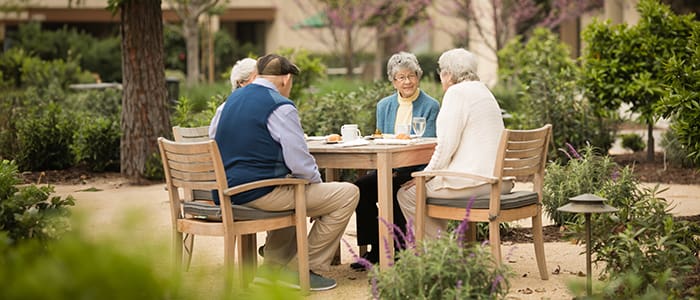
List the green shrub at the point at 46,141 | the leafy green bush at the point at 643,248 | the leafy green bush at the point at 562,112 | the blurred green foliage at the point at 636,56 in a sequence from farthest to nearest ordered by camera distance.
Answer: the leafy green bush at the point at 562,112
the green shrub at the point at 46,141
the blurred green foliage at the point at 636,56
the leafy green bush at the point at 643,248

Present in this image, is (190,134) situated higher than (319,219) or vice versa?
(190,134)

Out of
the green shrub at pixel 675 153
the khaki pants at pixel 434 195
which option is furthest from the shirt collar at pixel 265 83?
the green shrub at pixel 675 153

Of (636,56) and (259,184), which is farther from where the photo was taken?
(636,56)

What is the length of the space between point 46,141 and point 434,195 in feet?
21.8

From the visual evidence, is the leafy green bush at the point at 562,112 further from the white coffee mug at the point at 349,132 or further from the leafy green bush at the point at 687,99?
the white coffee mug at the point at 349,132

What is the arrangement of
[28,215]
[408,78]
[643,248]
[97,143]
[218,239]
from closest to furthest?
[28,215] → [643,248] → [408,78] → [218,239] → [97,143]

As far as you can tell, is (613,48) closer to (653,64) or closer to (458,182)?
(653,64)

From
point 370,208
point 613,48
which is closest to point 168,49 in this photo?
point 613,48

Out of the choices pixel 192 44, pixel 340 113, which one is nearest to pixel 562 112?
pixel 340 113

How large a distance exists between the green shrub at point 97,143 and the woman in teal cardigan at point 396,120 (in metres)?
5.10

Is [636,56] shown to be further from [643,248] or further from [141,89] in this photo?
[643,248]

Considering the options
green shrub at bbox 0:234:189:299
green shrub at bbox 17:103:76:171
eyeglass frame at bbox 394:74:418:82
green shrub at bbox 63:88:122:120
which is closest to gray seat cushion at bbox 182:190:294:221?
eyeglass frame at bbox 394:74:418:82

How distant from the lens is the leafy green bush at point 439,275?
4148mm

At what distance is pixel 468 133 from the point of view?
5551 millimetres
